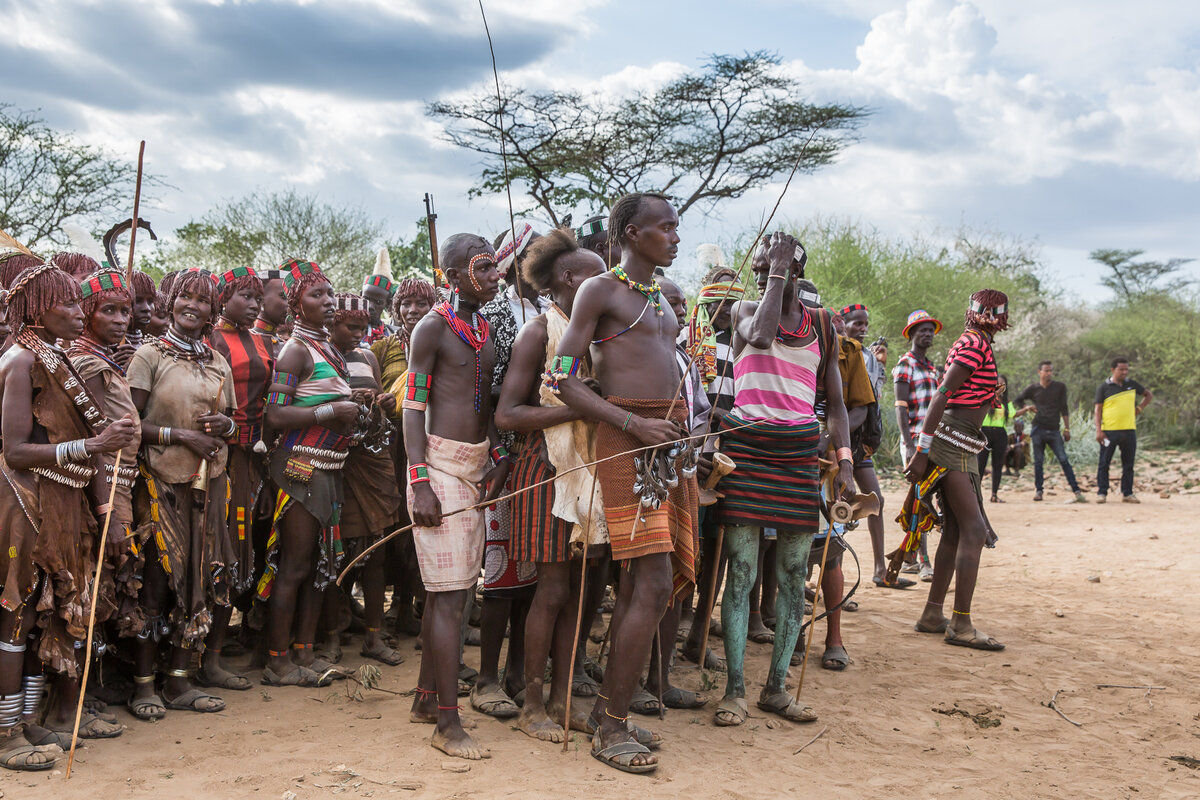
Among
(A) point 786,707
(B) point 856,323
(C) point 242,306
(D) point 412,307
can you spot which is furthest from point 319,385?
(B) point 856,323

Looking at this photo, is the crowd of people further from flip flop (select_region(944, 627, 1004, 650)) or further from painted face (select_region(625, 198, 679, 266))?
flip flop (select_region(944, 627, 1004, 650))

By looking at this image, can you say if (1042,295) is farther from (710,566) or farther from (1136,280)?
(710,566)

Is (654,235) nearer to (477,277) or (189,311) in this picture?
(477,277)

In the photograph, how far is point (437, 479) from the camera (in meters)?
3.83

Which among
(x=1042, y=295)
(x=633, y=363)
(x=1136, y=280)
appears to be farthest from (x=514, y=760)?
(x=1136, y=280)

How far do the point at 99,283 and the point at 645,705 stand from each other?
9.63 feet

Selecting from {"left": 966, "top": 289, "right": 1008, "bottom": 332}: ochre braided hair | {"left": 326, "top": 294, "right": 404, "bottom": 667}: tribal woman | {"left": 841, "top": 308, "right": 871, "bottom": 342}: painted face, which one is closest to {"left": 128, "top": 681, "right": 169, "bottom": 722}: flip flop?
{"left": 326, "top": 294, "right": 404, "bottom": 667}: tribal woman

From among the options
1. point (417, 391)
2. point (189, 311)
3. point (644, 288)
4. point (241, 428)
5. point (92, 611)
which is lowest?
point (92, 611)

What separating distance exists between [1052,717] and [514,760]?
264 centimetres

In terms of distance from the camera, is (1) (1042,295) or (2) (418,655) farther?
(1) (1042,295)

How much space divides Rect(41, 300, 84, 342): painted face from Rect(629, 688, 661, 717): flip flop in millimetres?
2753

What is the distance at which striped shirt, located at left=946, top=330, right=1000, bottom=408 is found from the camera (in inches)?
232

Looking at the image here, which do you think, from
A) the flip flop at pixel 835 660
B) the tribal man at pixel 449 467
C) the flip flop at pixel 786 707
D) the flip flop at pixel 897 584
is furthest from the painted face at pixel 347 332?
the flip flop at pixel 897 584

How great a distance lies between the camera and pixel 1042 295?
29.2m
